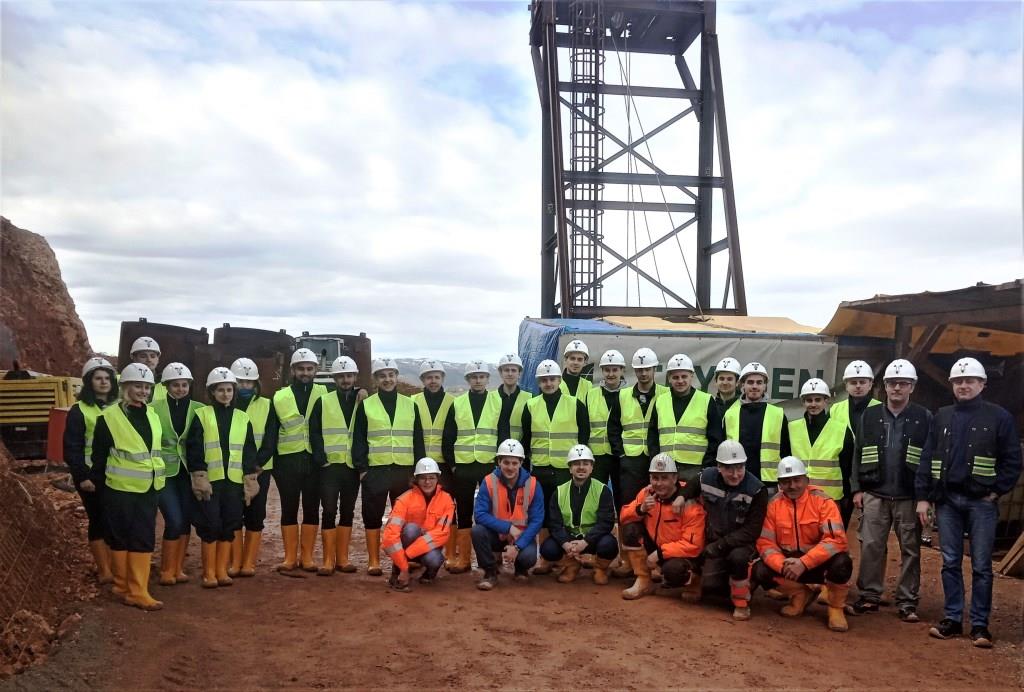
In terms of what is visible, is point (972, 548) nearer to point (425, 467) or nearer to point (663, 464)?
point (663, 464)

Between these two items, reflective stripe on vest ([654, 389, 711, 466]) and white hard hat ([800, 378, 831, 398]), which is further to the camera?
reflective stripe on vest ([654, 389, 711, 466])

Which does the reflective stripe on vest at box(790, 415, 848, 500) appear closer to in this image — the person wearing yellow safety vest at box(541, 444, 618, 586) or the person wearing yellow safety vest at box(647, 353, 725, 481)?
the person wearing yellow safety vest at box(647, 353, 725, 481)

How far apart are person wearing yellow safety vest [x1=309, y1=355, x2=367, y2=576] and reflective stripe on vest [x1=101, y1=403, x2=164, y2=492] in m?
1.53

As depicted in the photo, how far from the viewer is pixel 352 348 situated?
21047mm

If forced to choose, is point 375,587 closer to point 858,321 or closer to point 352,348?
point 858,321

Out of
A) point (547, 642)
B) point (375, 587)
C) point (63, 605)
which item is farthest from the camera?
point (375, 587)

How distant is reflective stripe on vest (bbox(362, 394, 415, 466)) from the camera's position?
7.85m

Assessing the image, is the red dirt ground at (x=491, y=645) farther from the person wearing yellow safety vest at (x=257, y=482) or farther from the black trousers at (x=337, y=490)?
the black trousers at (x=337, y=490)

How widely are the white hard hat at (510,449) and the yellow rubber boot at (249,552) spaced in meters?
2.34

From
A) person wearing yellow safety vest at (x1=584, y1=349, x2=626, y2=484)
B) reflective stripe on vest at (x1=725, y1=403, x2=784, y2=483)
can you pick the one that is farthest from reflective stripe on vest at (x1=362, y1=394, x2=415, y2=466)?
reflective stripe on vest at (x1=725, y1=403, x2=784, y2=483)

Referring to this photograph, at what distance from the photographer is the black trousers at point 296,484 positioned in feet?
25.8

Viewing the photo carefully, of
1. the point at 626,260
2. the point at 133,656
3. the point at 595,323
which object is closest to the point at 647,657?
the point at 133,656

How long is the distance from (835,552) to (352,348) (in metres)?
15.9

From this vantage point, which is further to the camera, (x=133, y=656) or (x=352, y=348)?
(x=352, y=348)
